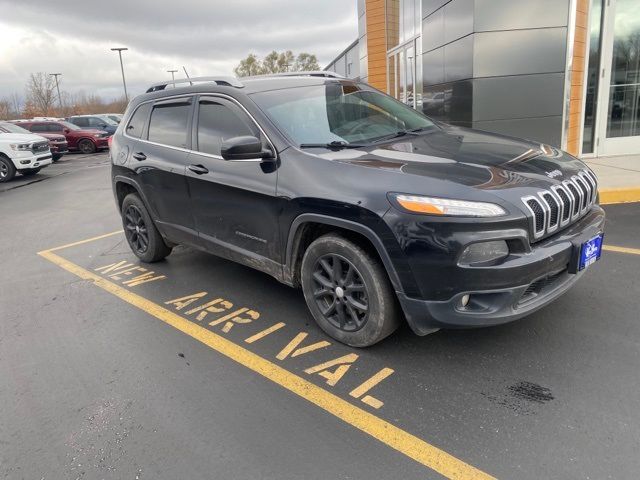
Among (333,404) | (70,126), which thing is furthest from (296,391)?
(70,126)

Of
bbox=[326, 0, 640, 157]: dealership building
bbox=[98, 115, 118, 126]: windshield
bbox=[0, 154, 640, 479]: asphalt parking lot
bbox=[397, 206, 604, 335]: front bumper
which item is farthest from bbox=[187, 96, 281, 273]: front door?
bbox=[98, 115, 118, 126]: windshield

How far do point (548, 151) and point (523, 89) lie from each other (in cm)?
603

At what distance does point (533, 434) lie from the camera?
2441 millimetres

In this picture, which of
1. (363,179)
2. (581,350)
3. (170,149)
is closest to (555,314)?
(581,350)

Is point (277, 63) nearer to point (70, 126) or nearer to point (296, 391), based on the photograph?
point (70, 126)

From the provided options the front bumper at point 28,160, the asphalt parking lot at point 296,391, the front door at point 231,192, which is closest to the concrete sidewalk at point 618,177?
the asphalt parking lot at point 296,391

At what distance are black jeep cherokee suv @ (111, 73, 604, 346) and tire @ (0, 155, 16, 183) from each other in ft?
40.1

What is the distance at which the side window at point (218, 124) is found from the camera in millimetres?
3824

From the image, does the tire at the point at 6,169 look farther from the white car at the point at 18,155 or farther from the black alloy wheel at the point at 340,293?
the black alloy wheel at the point at 340,293

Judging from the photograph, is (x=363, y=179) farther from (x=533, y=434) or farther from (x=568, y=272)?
(x=533, y=434)

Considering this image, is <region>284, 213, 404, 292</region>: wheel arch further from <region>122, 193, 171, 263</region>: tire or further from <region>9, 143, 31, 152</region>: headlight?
<region>9, 143, 31, 152</region>: headlight

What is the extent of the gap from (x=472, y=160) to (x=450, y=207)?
0.65 meters

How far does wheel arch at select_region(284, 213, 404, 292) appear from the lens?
2.92m

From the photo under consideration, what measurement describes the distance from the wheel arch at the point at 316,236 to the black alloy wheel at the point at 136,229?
2.34 metres
